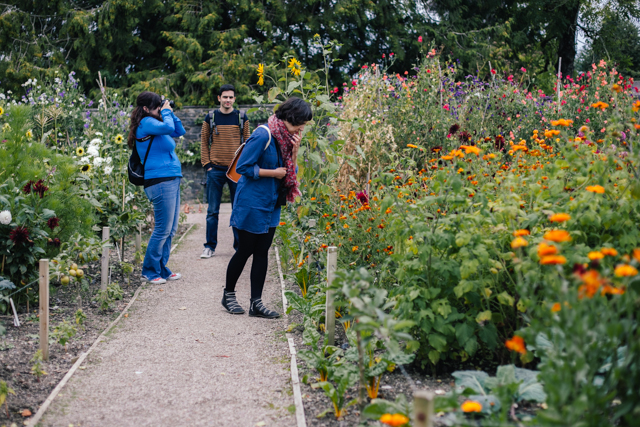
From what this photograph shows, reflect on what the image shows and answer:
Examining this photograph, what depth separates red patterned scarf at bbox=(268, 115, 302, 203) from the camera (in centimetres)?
412

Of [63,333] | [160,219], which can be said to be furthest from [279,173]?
[63,333]

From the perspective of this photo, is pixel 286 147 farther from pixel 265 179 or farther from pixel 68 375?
pixel 68 375

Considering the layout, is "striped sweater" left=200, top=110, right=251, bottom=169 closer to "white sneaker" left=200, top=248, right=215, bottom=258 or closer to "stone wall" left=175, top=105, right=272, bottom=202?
"white sneaker" left=200, top=248, right=215, bottom=258

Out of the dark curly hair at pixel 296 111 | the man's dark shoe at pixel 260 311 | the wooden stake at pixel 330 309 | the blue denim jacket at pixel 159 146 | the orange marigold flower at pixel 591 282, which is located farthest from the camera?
the blue denim jacket at pixel 159 146

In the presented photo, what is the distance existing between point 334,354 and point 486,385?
1051 millimetres

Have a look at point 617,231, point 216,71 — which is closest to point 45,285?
point 617,231

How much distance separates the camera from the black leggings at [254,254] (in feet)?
13.9

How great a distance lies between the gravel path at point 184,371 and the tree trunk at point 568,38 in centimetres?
1872

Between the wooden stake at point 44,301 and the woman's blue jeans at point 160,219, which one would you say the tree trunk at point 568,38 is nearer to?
the woman's blue jeans at point 160,219

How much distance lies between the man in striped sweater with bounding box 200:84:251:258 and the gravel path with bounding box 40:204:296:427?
60.9 inches

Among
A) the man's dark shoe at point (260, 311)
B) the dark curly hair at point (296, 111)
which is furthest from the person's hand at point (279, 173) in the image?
the man's dark shoe at point (260, 311)

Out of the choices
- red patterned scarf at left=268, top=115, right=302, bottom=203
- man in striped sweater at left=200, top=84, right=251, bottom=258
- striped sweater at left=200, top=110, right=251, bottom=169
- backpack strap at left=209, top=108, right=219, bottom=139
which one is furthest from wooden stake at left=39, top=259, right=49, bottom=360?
backpack strap at left=209, top=108, right=219, bottom=139

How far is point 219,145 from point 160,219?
1.58 metres

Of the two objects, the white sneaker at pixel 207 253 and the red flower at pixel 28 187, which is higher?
the red flower at pixel 28 187
